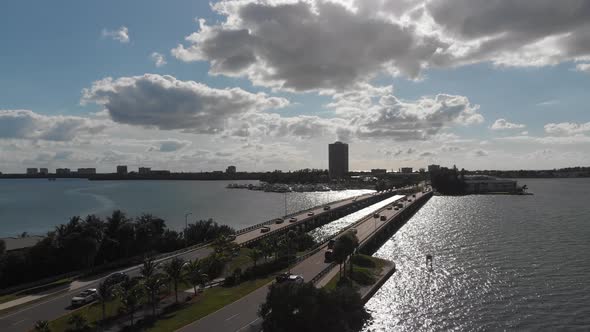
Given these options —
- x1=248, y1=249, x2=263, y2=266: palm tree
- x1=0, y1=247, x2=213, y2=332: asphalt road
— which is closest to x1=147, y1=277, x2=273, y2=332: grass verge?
x1=248, y1=249, x2=263, y2=266: palm tree

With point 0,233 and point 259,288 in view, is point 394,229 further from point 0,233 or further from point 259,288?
point 0,233

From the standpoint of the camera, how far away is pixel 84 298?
140 feet

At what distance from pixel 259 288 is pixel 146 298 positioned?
11.5m

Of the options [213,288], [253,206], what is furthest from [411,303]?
[253,206]

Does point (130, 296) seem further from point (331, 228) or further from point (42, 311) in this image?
point (331, 228)

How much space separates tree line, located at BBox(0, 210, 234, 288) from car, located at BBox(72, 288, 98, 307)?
46.6ft

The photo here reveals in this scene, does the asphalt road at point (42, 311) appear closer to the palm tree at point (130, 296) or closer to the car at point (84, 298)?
the car at point (84, 298)

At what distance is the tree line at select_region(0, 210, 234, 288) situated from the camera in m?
54.7

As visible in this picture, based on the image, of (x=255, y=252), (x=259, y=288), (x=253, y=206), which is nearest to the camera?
(x=259, y=288)

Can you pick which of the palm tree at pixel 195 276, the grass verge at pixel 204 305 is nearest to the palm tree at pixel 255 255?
the grass verge at pixel 204 305

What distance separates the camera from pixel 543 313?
46125 mm

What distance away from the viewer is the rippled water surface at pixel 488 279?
1761 inches

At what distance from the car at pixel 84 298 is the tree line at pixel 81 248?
46.6 ft

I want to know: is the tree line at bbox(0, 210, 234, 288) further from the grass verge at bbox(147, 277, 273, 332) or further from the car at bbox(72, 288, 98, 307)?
the grass verge at bbox(147, 277, 273, 332)
